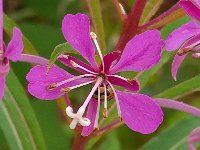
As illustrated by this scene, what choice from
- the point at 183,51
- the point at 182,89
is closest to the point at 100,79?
the point at 183,51

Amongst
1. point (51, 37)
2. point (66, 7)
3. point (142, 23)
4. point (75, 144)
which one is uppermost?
point (66, 7)

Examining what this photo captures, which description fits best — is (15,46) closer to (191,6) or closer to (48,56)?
(191,6)

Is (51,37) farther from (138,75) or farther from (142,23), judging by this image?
(142,23)

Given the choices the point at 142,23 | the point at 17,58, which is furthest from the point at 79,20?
the point at 142,23

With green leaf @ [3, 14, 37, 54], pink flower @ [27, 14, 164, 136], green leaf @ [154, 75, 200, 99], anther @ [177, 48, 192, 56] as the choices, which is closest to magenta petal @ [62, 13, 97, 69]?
pink flower @ [27, 14, 164, 136]

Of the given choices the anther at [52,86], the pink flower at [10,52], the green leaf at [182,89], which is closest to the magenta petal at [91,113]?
the anther at [52,86]

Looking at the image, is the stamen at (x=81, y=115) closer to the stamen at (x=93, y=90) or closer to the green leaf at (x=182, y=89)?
the stamen at (x=93, y=90)

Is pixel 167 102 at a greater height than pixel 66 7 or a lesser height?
lesser
